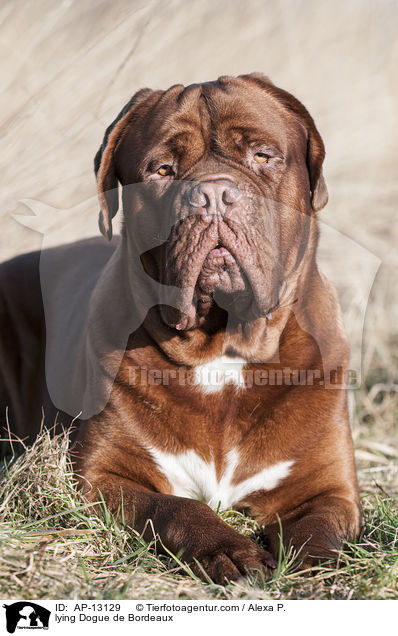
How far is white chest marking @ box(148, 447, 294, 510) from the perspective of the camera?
300 cm

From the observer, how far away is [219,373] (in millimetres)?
3078

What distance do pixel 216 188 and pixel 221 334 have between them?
65 cm

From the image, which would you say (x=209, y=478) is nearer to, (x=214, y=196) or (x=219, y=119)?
(x=214, y=196)

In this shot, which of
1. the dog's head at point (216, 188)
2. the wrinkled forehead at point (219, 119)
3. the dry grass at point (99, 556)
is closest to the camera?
the dry grass at point (99, 556)

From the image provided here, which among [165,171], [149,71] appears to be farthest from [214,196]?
[149,71]

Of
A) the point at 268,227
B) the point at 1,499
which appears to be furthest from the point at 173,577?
the point at 268,227

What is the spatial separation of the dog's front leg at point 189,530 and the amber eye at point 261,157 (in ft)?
4.22

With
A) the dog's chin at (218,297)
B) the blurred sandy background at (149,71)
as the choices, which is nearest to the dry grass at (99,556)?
the dog's chin at (218,297)

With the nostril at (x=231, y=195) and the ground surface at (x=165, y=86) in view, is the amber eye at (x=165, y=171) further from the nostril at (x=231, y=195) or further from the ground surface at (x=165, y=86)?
the ground surface at (x=165, y=86)

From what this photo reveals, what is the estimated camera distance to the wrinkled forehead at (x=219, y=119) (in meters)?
2.92

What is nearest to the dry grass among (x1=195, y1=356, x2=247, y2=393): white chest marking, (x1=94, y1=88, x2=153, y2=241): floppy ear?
(x1=195, y1=356, x2=247, y2=393): white chest marking

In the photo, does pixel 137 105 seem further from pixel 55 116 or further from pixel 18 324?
pixel 18 324

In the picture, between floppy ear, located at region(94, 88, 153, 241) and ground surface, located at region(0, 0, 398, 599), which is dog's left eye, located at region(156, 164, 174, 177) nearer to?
floppy ear, located at region(94, 88, 153, 241)
